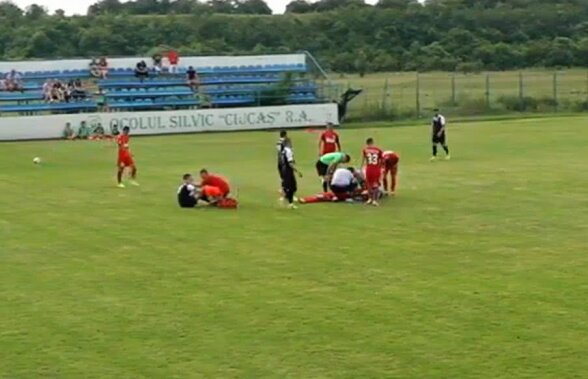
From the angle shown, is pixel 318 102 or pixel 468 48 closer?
pixel 318 102

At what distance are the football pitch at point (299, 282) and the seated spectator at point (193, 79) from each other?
28.4 meters

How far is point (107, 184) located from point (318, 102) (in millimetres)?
28945

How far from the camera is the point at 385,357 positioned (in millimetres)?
12547

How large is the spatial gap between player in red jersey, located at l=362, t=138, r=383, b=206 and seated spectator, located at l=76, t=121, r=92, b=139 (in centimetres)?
2789

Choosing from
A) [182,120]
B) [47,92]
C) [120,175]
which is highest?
[47,92]

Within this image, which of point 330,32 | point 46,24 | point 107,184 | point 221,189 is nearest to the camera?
point 221,189

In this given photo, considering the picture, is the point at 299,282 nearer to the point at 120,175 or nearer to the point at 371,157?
the point at 371,157

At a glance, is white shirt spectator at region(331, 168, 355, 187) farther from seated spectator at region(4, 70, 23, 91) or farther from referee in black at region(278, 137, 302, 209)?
seated spectator at region(4, 70, 23, 91)

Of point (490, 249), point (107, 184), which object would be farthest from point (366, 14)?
point (490, 249)

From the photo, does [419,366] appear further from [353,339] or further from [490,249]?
[490,249]

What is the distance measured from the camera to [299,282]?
16.9 m

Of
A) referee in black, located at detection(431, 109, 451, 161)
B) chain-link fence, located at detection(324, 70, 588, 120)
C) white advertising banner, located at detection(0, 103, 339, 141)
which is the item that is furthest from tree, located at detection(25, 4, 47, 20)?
referee in black, located at detection(431, 109, 451, 161)

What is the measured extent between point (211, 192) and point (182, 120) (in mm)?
29735

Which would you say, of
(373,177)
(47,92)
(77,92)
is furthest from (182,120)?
(373,177)
